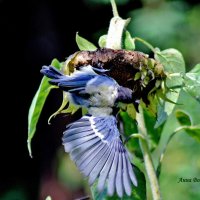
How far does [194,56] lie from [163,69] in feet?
9.19

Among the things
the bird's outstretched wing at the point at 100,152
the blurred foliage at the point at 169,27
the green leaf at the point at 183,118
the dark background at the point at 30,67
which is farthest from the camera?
the dark background at the point at 30,67

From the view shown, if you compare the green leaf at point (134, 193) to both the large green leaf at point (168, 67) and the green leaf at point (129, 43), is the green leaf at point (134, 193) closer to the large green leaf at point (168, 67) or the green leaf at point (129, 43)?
the large green leaf at point (168, 67)

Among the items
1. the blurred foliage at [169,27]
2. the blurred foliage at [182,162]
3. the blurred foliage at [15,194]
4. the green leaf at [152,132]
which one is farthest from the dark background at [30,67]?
the green leaf at [152,132]

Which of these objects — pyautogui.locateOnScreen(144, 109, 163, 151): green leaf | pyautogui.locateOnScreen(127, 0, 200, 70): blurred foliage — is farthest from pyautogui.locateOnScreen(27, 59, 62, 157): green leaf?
pyautogui.locateOnScreen(127, 0, 200, 70): blurred foliage

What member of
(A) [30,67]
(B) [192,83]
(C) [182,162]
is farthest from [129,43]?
(A) [30,67]

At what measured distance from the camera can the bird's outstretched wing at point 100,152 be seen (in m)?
1.42

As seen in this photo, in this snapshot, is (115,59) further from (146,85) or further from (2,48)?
(2,48)

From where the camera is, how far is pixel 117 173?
1432 mm

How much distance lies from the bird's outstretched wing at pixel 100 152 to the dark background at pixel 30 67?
4292mm

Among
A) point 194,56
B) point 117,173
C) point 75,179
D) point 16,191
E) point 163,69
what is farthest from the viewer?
point 16,191

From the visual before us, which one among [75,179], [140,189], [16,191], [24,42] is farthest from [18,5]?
[140,189]

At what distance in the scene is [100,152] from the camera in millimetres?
1490

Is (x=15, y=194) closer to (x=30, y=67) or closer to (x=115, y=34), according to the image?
(x=30, y=67)

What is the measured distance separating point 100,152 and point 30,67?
16.0 feet
